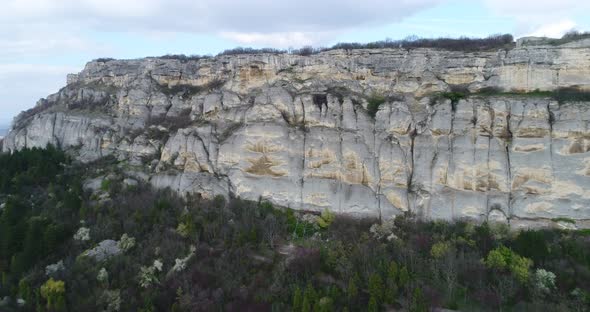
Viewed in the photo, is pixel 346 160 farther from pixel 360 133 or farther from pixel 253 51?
pixel 253 51

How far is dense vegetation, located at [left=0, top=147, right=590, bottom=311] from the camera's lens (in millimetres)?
22703

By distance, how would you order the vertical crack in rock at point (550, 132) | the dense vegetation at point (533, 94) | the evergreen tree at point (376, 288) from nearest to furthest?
the evergreen tree at point (376, 288) < the vertical crack in rock at point (550, 132) < the dense vegetation at point (533, 94)

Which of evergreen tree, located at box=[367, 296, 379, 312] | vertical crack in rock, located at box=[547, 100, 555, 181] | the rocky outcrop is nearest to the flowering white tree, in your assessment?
the rocky outcrop

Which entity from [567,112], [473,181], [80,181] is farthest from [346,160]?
[80,181]

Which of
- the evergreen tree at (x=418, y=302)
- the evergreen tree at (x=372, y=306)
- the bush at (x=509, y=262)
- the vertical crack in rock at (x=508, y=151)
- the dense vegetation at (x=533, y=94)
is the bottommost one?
the evergreen tree at (x=372, y=306)

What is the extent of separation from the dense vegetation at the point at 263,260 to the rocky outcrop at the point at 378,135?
1935 mm

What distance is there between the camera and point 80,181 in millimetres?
36031

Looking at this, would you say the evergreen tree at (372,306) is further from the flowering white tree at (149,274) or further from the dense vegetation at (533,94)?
the dense vegetation at (533,94)

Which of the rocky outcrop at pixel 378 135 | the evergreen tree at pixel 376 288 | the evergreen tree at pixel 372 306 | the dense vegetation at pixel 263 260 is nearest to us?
the evergreen tree at pixel 372 306

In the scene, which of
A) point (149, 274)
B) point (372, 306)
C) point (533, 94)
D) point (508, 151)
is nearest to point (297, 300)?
point (372, 306)

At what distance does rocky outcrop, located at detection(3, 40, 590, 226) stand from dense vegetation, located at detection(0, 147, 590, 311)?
193 cm

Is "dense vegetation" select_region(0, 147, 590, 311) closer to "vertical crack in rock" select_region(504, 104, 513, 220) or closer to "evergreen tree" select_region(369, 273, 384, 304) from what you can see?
"evergreen tree" select_region(369, 273, 384, 304)

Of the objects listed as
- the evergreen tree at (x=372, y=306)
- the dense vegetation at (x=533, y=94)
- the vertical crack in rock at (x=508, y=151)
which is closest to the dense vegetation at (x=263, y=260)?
the evergreen tree at (x=372, y=306)

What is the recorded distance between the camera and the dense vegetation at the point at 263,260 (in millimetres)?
22703
